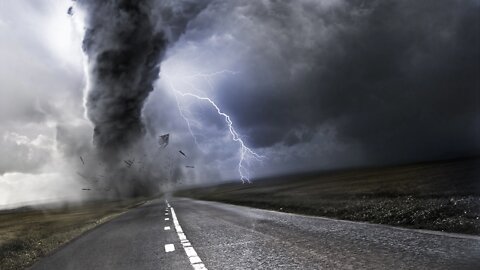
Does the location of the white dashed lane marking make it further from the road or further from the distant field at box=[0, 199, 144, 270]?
the distant field at box=[0, 199, 144, 270]

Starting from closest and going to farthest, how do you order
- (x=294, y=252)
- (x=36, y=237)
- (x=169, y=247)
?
(x=294, y=252) < (x=169, y=247) < (x=36, y=237)

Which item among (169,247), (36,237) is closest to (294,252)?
(169,247)

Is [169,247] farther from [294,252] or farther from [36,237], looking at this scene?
[36,237]

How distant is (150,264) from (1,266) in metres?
6.84

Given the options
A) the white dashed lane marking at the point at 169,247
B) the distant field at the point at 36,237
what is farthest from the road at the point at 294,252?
the distant field at the point at 36,237

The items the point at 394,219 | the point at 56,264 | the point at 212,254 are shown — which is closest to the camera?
the point at 212,254

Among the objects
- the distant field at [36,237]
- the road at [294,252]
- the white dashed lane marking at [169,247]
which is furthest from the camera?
the distant field at [36,237]

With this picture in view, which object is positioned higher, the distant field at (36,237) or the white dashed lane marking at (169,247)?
the white dashed lane marking at (169,247)

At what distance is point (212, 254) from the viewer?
32.7 feet

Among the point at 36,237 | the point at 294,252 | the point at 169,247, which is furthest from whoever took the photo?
the point at 36,237

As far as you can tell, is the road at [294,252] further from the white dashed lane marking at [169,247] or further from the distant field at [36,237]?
the distant field at [36,237]

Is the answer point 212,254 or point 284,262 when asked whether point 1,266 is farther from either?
point 284,262

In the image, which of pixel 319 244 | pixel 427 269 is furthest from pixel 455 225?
pixel 427 269

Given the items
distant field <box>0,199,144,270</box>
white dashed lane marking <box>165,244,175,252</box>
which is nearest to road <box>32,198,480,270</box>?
white dashed lane marking <box>165,244,175,252</box>
